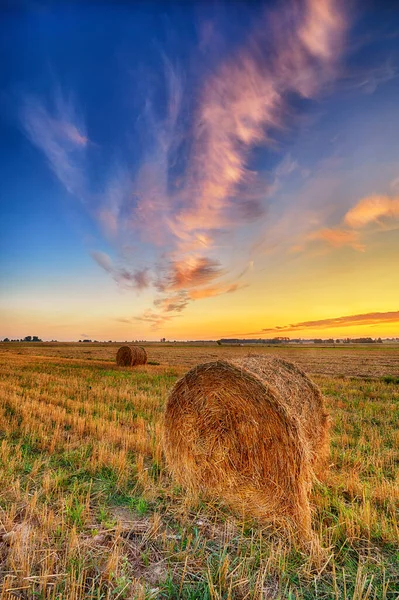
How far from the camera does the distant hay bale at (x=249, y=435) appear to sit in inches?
189

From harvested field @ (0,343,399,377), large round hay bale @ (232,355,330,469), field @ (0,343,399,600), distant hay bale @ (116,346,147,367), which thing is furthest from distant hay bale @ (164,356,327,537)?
distant hay bale @ (116,346,147,367)

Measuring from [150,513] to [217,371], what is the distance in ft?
7.39

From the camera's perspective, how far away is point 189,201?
18219 millimetres

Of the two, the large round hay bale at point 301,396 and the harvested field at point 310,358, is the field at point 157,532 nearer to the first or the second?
the large round hay bale at point 301,396

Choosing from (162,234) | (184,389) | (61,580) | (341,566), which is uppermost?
(162,234)

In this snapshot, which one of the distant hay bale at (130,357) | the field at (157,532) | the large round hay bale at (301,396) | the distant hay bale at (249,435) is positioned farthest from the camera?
the distant hay bale at (130,357)

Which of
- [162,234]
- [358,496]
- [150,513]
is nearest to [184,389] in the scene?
[150,513]

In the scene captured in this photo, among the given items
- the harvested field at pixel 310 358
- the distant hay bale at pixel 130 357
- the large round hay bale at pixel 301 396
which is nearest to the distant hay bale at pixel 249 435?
the large round hay bale at pixel 301 396

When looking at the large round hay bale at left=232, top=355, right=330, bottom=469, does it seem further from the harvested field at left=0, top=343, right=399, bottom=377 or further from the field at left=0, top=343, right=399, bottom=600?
the harvested field at left=0, top=343, right=399, bottom=377

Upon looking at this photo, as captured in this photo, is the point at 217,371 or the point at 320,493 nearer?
the point at 320,493

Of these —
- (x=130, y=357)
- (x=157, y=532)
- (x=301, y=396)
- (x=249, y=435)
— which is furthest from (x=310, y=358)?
(x=157, y=532)

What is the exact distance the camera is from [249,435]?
5457 millimetres

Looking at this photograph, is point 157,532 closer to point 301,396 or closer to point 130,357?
point 301,396

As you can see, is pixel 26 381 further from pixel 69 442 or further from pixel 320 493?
pixel 320 493
